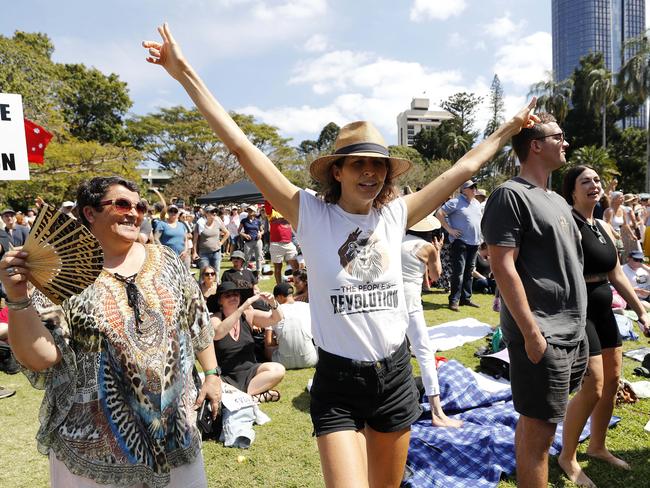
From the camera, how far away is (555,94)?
4494cm

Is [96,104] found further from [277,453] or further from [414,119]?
[414,119]

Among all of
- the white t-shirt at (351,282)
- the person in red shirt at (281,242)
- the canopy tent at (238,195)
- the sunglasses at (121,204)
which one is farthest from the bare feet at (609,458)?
the canopy tent at (238,195)

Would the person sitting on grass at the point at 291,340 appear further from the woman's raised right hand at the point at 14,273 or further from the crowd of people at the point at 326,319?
the woman's raised right hand at the point at 14,273

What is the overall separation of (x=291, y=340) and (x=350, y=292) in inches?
150

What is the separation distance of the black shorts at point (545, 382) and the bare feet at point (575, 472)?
3.34 feet

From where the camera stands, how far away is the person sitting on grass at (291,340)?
563 cm

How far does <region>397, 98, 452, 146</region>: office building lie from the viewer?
124688 millimetres

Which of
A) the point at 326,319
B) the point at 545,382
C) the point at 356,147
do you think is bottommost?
the point at 545,382

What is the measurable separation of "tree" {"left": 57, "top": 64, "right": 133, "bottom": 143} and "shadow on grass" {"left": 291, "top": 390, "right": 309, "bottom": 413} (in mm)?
42655

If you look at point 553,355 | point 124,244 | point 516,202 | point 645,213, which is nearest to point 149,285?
point 124,244

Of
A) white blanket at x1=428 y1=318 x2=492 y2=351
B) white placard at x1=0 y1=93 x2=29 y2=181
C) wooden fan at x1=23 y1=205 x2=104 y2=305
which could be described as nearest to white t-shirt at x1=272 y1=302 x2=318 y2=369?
white blanket at x1=428 y1=318 x2=492 y2=351

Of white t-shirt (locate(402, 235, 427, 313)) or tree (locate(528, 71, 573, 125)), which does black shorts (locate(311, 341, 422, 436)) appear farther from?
tree (locate(528, 71, 573, 125))

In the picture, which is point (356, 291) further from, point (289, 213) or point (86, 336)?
point (86, 336)

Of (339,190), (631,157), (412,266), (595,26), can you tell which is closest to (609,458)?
(412,266)
